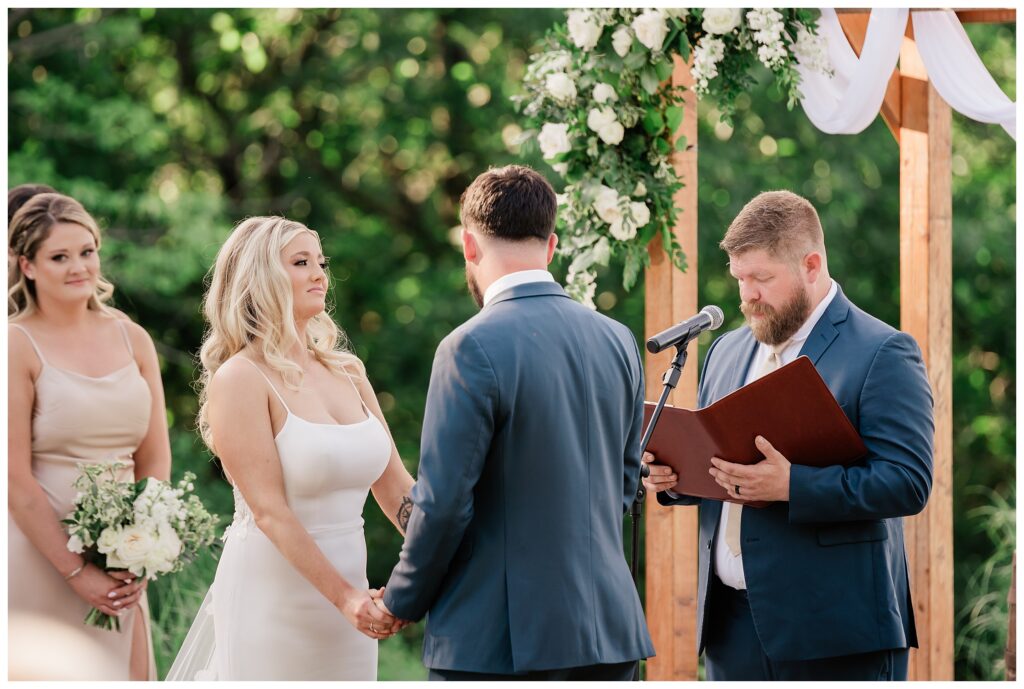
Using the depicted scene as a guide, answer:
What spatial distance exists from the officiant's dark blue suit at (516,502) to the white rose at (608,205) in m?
1.45

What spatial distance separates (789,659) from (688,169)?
198cm

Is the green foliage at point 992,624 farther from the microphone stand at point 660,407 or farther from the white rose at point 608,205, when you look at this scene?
Result: the microphone stand at point 660,407

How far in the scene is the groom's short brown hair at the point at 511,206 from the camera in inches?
109

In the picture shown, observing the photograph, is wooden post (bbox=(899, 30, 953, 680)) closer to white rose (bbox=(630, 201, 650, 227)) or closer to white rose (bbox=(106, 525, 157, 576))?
white rose (bbox=(630, 201, 650, 227))

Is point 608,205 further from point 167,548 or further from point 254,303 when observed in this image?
point 167,548

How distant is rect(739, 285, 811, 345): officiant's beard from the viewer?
10.8ft

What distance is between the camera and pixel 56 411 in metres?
3.46

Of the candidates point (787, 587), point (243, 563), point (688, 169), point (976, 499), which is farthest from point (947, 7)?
point (976, 499)

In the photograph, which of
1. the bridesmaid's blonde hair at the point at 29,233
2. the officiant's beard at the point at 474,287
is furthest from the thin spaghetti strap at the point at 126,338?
the officiant's beard at the point at 474,287

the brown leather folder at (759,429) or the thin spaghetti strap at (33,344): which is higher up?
the thin spaghetti strap at (33,344)

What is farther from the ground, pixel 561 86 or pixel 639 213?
pixel 561 86

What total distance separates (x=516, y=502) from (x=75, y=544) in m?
1.53

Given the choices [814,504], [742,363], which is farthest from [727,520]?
[742,363]

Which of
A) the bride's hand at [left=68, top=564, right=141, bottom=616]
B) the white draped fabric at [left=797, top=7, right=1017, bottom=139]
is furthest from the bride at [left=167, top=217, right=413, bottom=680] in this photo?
the white draped fabric at [left=797, top=7, right=1017, bottom=139]
